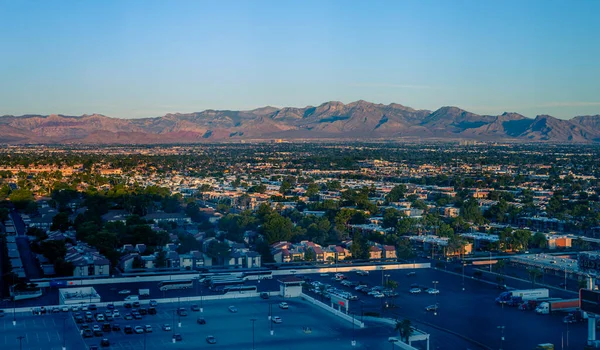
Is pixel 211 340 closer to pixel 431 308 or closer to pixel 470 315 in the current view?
pixel 431 308

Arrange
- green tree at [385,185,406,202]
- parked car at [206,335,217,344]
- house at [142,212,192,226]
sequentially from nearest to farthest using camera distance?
1. parked car at [206,335,217,344]
2. house at [142,212,192,226]
3. green tree at [385,185,406,202]

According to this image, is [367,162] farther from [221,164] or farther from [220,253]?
[220,253]

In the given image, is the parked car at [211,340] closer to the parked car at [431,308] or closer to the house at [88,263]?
the parked car at [431,308]

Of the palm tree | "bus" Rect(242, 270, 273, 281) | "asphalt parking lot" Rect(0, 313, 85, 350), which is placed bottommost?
"bus" Rect(242, 270, 273, 281)

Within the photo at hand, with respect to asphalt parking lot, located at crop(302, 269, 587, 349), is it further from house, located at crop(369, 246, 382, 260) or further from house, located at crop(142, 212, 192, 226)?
house, located at crop(142, 212, 192, 226)

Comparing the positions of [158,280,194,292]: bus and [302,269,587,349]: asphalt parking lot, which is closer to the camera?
[302,269,587,349]: asphalt parking lot

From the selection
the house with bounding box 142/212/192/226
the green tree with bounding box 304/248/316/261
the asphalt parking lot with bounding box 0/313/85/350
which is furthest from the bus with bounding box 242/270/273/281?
the house with bounding box 142/212/192/226

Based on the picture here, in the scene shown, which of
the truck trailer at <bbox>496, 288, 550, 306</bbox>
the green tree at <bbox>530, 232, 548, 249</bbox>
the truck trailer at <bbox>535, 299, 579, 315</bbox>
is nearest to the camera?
the truck trailer at <bbox>535, 299, 579, 315</bbox>
